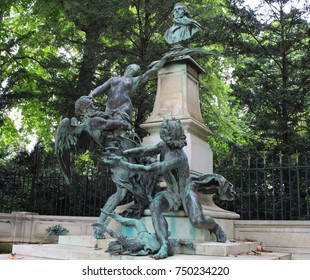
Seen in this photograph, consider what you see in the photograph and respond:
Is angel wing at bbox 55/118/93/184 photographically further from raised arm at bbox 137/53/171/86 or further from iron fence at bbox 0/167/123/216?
iron fence at bbox 0/167/123/216

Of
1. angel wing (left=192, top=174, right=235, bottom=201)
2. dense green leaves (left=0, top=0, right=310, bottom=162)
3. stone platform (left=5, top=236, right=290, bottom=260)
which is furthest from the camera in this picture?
dense green leaves (left=0, top=0, right=310, bottom=162)

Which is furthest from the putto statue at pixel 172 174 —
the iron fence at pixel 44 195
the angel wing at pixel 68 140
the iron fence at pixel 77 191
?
the iron fence at pixel 44 195

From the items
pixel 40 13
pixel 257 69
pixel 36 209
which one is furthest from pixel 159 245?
pixel 40 13

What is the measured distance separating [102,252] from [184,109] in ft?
9.58

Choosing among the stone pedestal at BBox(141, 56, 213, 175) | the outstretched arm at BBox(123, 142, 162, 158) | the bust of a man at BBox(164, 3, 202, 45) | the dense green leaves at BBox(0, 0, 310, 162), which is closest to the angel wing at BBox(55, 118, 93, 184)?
the stone pedestal at BBox(141, 56, 213, 175)

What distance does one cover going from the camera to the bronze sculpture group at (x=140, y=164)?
4.63 m

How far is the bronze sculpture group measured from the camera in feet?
15.2

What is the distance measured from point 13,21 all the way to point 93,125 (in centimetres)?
1403

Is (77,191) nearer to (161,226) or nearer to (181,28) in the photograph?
(181,28)

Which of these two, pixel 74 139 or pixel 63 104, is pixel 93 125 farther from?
pixel 63 104

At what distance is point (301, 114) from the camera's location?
10898 millimetres

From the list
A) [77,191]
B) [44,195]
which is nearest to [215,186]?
[77,191]

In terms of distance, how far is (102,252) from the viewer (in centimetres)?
468

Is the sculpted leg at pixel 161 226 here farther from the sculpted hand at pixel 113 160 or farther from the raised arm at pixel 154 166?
the sculpted hand at pixel 113 160
